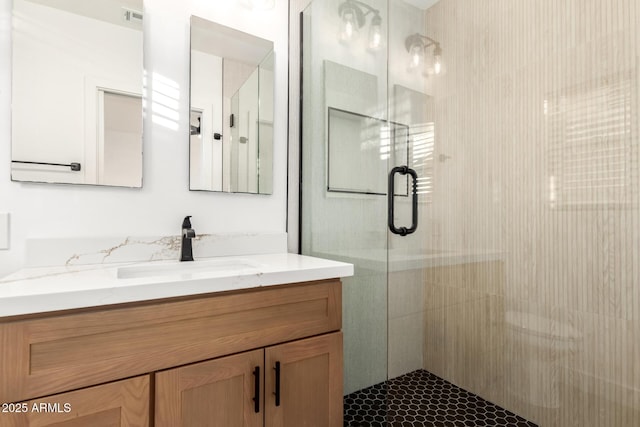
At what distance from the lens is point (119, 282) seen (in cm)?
91

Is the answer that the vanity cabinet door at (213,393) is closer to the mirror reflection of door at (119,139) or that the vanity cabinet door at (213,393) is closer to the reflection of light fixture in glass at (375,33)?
the mirror reflection of door at (119,139)

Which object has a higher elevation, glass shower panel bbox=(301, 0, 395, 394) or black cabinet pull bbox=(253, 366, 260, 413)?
glass shower panel bbox=(301, 0, 395, 394)

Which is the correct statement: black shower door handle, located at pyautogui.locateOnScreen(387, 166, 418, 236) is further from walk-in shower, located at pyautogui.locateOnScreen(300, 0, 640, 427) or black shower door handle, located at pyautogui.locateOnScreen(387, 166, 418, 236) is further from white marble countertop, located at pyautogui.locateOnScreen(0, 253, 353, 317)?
white marble countertop, located at pyautogui.locateOnScreen(0, 253, 353, 317)

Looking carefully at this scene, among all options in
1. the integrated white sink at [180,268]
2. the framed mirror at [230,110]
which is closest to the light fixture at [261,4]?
the framed mirror at [230,110]

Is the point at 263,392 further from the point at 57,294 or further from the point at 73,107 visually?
the point at 73,107

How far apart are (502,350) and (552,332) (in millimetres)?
240

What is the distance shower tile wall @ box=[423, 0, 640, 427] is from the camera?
108 centimetres

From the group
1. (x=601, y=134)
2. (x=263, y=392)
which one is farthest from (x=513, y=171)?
(x=263, y=392)

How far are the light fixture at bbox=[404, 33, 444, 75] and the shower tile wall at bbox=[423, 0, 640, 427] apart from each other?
0.13 ft

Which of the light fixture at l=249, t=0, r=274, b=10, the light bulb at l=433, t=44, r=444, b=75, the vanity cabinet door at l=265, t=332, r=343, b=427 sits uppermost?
the light fixture at l=249, t=0, r=274, b=10

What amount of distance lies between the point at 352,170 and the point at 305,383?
3.13 ft

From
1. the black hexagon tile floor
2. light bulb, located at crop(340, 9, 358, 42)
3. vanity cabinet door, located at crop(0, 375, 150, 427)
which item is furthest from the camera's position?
light bulb, located at crop(340, 9, 358, 42)

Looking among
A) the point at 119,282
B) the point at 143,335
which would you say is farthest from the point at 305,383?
the point at 119,282

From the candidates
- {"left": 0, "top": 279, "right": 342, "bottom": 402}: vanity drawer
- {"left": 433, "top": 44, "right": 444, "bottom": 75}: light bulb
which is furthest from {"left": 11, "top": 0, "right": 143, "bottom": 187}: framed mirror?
{"left": 433, "top": 44, "right": 444, "bottom": 75}: light bulb
